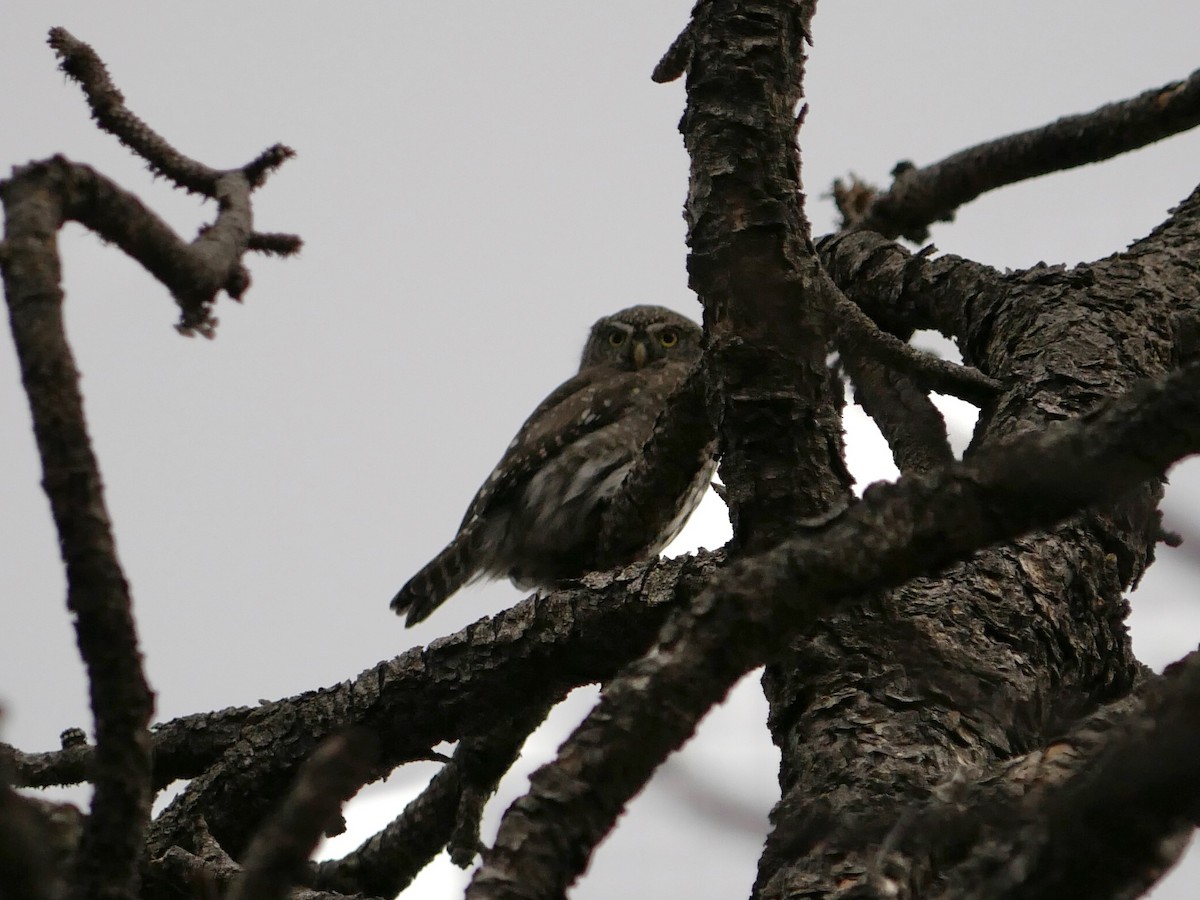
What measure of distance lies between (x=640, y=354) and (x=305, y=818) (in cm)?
786

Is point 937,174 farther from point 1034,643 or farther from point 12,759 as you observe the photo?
point 12,759

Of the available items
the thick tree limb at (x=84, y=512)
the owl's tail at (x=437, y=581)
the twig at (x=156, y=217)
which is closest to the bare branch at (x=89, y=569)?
the thick tree limb at (x=84, y=512)

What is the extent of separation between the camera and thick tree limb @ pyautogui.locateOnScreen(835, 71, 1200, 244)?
4816 millimetres

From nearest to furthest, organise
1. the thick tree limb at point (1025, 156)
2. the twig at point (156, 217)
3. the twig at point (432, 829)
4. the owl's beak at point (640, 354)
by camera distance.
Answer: the twig at point (156, 217) → the twig at point (432, 829) → the thick tree limb at point (1025, 156) → the owl's beak at point (640, 354)

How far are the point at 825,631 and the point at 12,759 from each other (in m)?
2.17

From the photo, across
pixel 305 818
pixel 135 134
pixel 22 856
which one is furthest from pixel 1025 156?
pixel 22 856

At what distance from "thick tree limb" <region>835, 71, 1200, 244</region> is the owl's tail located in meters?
2.58

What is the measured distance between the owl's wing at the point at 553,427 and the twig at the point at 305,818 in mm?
6099

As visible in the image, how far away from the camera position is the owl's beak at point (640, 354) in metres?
9.11

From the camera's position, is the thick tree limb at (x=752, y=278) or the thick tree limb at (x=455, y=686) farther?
the thick tree limb at (x=455, y=686)

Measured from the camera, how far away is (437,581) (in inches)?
277

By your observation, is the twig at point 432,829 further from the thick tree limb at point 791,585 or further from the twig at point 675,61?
the thick tree limb at point 791,585

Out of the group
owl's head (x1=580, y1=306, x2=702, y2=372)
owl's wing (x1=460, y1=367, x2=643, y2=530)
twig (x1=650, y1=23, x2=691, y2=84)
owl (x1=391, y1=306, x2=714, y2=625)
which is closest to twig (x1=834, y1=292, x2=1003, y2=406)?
twig (x1=650, y1=23, x2=691, y2=84)

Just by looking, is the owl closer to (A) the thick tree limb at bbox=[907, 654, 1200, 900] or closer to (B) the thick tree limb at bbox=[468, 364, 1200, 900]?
(B) the thick tree limb at bbox=[468, 364, 1200, 900]
